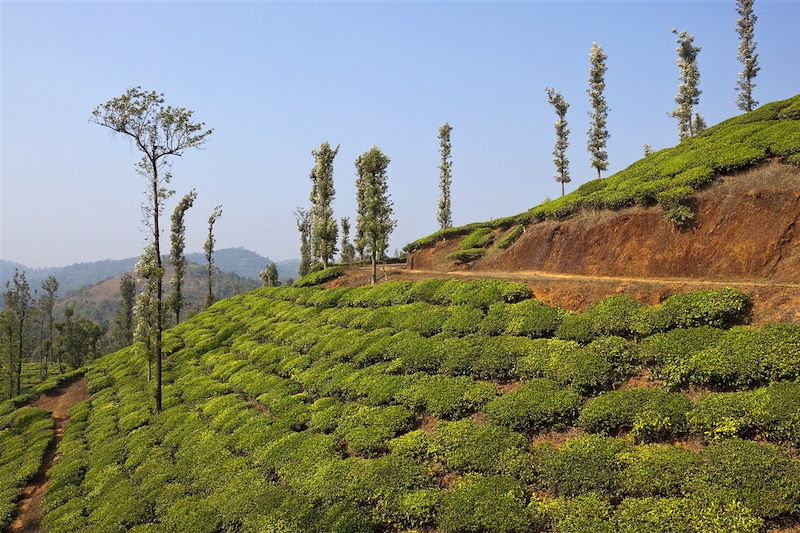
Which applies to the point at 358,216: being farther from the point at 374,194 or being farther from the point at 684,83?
the point at 684,83

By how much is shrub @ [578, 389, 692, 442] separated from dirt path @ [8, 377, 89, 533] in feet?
84.0

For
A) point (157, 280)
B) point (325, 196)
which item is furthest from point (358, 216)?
point (157, 280)

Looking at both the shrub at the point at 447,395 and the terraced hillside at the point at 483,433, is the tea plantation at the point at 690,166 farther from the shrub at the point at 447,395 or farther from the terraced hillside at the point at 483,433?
the shrub at the point at 447,395

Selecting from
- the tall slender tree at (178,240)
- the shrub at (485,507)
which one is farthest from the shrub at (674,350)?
→ the tall slender tree at (178,240)

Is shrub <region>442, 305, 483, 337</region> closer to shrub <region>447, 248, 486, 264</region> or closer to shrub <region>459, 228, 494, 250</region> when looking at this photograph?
shrub <region>447, 248, 486, 264</region>

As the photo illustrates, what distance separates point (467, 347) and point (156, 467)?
16399 mm

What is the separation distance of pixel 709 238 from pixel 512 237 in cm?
1386

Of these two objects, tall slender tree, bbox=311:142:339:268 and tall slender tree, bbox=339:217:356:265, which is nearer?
tall slender tree, bbox=311:142:339:268

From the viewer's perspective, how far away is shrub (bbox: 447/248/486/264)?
35.4 m

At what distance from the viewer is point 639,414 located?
13727 millimetres

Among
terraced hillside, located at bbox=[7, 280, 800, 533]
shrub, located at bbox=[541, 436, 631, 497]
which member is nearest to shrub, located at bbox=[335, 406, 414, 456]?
terraced hillside, located at bbox=[7, 280, 800, 533]

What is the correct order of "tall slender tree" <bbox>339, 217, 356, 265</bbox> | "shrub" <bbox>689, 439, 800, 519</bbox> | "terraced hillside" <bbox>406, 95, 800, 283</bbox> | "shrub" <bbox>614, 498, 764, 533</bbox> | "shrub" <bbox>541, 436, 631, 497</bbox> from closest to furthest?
"shrub" <bbox>614, 498, 764, 533</bbox> < "shrub" <bbox>689, 439, 800, 519</bbox> < "shrub" <bbox>541, 436, 631, 497</bbox> < "terraced hillside" <bbox>406, 95, 800, 283</bbox> < "tall slender tree" <bbox>339, 217, 356, 265</bbox>

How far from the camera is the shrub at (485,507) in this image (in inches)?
470

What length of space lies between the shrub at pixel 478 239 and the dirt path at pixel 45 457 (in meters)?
31.2
